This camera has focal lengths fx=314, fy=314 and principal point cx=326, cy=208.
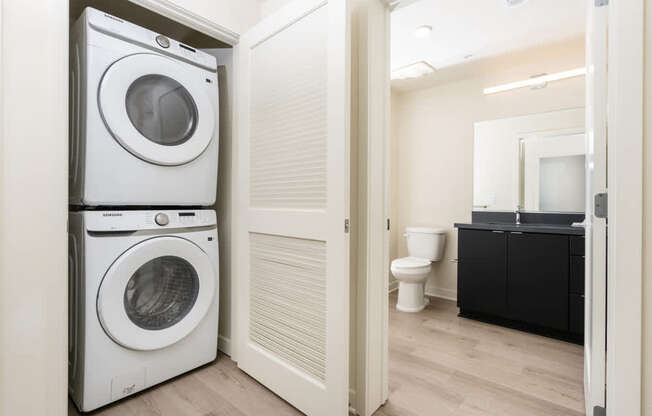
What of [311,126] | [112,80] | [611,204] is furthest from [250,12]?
[611,204]

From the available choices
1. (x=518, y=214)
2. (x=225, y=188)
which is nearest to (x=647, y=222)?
(x=225, y=188)

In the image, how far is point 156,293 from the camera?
173cm

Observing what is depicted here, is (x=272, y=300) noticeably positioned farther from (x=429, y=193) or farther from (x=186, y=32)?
(x=429, y=193)

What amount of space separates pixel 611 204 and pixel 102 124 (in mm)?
1988

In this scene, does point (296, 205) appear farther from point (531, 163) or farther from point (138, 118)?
point (531, 163)

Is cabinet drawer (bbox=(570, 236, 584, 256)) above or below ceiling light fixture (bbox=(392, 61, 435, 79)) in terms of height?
below

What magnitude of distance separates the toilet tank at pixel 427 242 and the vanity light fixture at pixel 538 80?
4.79ft

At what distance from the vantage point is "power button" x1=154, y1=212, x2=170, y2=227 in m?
1.65

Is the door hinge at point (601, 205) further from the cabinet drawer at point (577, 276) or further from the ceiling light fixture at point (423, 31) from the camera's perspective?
the ceiling light fixture at point (423, 31)

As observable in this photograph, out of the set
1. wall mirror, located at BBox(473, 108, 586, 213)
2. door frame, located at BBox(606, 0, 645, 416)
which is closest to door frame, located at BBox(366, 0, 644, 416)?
door frame, located at BBox(606, 0, 645, 416)

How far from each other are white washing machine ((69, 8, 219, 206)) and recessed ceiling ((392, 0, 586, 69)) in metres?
1.32

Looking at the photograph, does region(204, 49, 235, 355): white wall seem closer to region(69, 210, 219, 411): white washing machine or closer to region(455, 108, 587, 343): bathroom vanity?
region(69, 210, 219, 411): white washing machine

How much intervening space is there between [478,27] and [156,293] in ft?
9.31

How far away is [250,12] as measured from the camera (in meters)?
1.92
